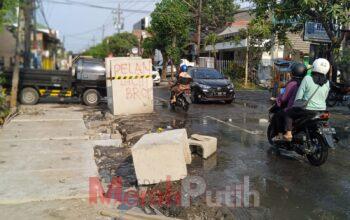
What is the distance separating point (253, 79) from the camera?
3172 cm

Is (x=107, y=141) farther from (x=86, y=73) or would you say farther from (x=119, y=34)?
(x=119, y=34)

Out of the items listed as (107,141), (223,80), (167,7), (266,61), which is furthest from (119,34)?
(107,141)

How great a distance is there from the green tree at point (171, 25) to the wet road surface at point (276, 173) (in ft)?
86.1

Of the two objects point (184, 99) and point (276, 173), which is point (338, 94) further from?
point (276, 173)

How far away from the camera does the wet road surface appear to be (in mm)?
5605

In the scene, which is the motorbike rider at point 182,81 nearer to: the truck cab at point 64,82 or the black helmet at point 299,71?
the truck cab at point 64,82

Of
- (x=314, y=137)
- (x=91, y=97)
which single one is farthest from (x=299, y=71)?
(x=91, y=97)

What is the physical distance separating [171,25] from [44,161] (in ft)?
101

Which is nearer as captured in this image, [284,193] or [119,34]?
[284,193]

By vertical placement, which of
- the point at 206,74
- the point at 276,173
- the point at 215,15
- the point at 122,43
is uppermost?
the point at 215,15

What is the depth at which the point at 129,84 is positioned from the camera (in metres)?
14.3

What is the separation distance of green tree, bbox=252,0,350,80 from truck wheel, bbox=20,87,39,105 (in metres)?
8.88

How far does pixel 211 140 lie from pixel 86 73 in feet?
32.9

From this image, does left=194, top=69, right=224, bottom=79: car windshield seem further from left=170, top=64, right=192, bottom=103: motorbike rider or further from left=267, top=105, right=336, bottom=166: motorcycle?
left=267, top=105, right=336, bottom=166: motorcycle
